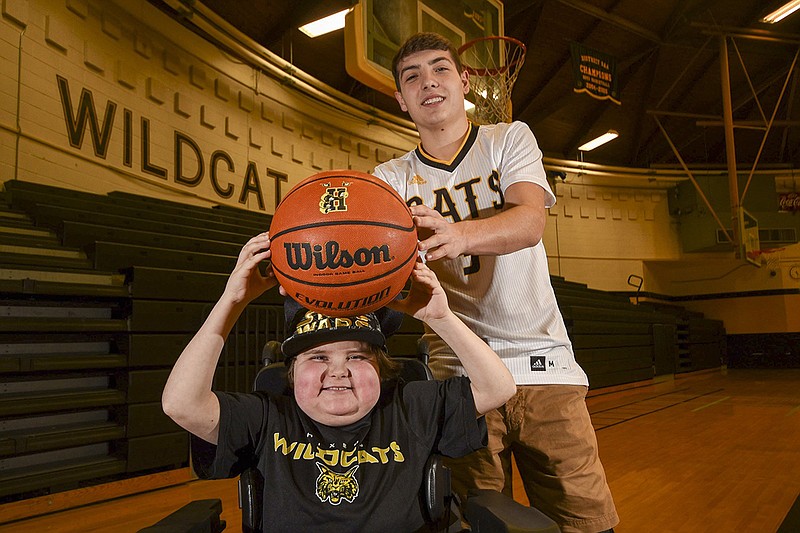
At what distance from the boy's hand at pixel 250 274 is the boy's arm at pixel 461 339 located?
0.96ft

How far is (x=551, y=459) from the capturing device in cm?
139

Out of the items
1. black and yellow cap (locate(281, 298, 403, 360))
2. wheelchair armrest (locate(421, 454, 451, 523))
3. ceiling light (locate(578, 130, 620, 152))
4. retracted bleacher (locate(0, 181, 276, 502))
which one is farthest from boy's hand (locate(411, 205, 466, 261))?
ceiling light (locate(578, 130, 620, 152))

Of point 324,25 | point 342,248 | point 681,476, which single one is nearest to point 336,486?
point 342,248

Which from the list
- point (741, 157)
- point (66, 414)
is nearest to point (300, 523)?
point (66, 414)

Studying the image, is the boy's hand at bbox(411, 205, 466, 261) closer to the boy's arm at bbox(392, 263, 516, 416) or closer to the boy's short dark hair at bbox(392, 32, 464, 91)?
the boy's arm at bbox(392, 263, 516, 416)

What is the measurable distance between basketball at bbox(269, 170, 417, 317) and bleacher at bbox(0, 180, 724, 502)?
1.38 m

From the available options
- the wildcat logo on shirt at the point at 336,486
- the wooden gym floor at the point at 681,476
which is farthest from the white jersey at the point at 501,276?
the wooden gym floor at the point at 681,476

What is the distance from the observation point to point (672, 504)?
296 centimetres

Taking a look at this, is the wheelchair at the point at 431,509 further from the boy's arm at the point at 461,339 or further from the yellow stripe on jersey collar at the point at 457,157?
the yellow stripe on jersey collar at the point at 457,157

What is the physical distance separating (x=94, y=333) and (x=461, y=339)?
9.34ft

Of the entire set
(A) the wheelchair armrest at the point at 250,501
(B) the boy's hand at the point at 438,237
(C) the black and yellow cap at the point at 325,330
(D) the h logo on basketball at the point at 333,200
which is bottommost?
(A) the wheelchair armrest at the point at 250,501

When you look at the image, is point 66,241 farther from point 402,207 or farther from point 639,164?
point 639,164

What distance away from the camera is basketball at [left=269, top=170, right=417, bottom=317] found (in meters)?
1.01

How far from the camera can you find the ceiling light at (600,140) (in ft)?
35.8
